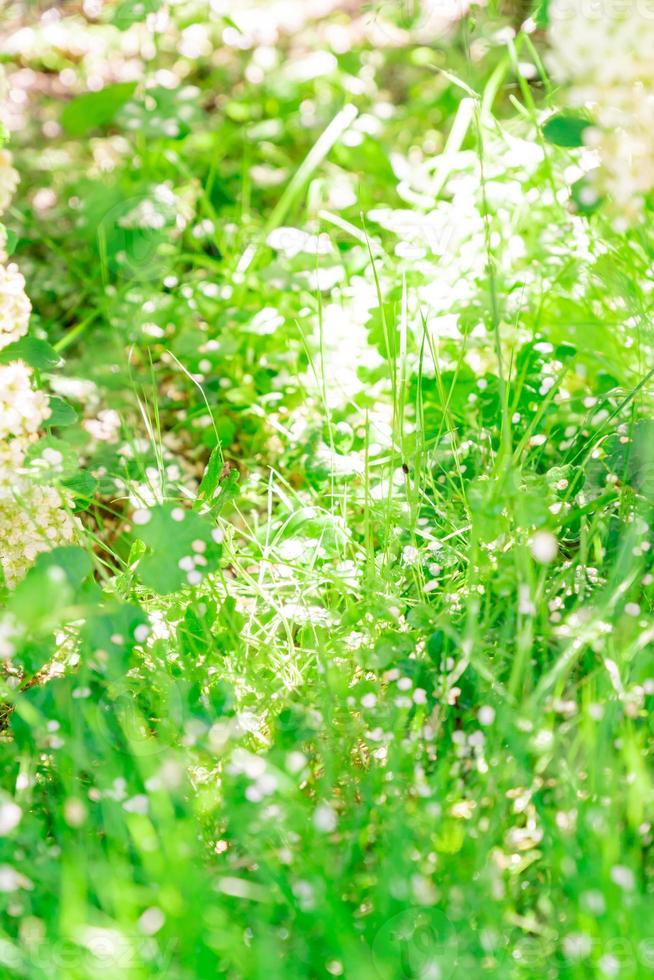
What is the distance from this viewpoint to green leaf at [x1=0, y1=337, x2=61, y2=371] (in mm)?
1494

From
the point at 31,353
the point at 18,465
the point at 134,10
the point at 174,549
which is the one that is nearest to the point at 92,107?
the point at 134,10

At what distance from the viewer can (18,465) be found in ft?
4.68

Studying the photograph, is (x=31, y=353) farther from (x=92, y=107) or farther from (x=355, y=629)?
(x=92, y=107)

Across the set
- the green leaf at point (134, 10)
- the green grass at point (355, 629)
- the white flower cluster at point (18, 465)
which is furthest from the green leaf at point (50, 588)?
the green leaf at point (134, 10)

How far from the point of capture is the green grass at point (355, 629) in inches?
42.7

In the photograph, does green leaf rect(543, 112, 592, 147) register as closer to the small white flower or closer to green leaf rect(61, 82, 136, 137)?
the small white flower

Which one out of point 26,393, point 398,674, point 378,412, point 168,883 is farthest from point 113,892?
point 378,412

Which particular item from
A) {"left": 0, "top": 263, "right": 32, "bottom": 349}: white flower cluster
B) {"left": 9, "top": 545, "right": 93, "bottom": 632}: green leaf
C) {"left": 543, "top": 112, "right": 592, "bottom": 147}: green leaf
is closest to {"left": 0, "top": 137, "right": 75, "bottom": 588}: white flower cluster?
{"left": 0, "top": 263, "right": 32, "bottom": 349}: white flower cluster

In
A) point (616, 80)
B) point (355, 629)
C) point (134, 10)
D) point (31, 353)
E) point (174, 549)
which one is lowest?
point (355, 629)

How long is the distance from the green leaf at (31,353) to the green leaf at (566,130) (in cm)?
80

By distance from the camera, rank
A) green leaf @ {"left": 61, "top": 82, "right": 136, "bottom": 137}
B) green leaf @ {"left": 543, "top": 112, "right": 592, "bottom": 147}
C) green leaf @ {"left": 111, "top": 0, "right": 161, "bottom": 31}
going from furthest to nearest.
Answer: green leaf @ {"left": 61, "top": 82, "right": 136, "bottom": 137} → green leaf @ {"left": 111, "top": 0, "right": 161, "bottom": 31} → green leaf @ {"left": 543, "top": 112, "right": 592, "bottom": 147}

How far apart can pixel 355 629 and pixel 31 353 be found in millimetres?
639

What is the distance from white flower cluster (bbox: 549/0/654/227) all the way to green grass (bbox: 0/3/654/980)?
0.61 ft

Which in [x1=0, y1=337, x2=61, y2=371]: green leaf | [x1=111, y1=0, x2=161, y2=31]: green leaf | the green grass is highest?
[x1=111, y1=0, x2=161, y2=31]: green leaf
